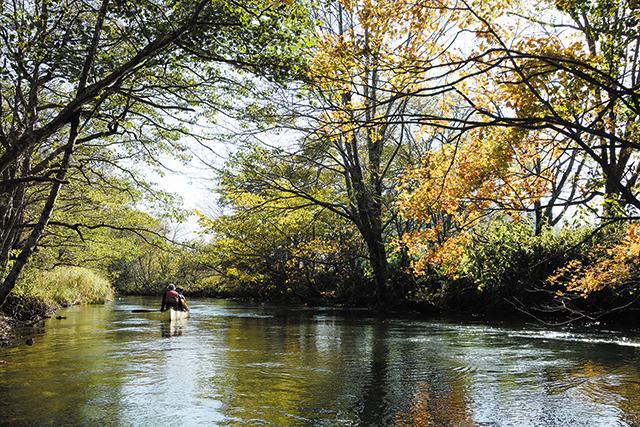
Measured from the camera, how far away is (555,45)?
7738mm

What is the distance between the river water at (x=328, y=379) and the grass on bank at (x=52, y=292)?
371 cm

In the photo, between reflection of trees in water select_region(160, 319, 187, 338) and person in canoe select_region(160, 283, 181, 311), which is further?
person in canoe select_region(160, 283, 181, 311)

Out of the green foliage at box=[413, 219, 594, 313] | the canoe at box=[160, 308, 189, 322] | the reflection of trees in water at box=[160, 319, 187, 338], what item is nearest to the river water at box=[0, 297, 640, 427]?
the reflection of trees in water at box=[160, 319, 187, 338]

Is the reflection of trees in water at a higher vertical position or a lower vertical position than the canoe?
lower

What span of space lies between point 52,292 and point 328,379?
58.1 feet

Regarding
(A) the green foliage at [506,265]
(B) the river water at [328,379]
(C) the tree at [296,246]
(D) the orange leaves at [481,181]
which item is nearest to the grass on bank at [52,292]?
(B) the river water at [328,379]

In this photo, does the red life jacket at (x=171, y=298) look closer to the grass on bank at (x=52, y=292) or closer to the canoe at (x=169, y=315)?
the canoe at (x=169, y=315)

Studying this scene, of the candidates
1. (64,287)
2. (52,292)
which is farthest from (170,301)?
(64,287)

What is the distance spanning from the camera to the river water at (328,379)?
16.3ft

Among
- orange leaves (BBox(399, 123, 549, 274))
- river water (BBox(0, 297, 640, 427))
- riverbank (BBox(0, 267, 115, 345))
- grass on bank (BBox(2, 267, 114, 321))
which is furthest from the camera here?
grass on bank (BBox(2, 267, 114, 321))

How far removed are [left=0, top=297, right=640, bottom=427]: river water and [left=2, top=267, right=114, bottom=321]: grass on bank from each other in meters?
3.71

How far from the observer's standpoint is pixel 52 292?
19797 millimetres

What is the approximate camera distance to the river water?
496cm

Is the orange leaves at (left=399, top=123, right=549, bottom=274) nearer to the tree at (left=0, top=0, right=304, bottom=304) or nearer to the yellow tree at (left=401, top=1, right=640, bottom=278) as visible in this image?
the yellow tree at (left=401, top=1, right=640, bottom=278)
